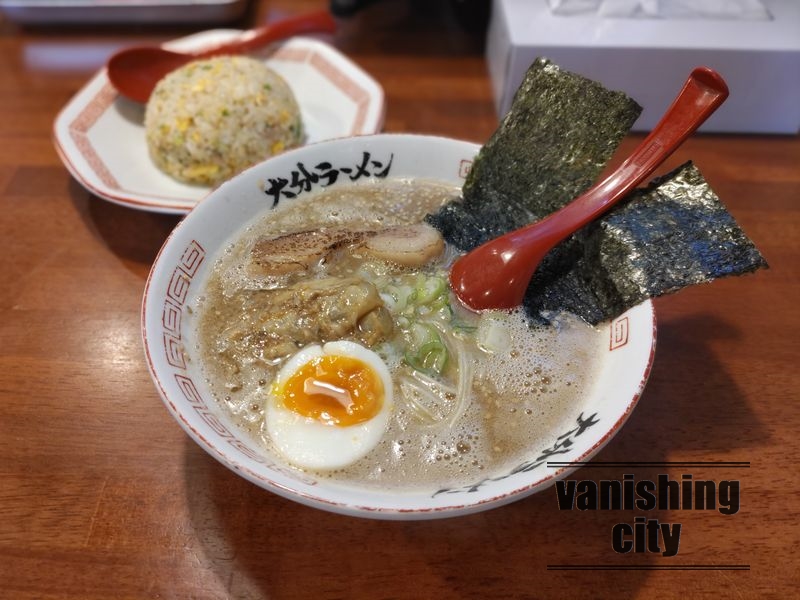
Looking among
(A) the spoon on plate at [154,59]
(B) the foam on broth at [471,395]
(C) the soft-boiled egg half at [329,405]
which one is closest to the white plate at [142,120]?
(A) the spoon on plate at [154,59]

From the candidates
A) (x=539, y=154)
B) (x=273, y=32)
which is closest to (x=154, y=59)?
(x=273, y=32)

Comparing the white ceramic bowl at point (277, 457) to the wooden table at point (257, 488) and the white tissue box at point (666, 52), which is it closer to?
the wooden table at point (257, 488)

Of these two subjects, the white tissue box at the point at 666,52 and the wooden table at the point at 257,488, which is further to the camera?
the white tissue box at the point at 666,52

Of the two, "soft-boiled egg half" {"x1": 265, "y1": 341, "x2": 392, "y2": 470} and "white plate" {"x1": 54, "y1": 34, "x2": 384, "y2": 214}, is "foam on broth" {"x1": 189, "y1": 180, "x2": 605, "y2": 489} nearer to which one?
"soft-boiled egg half" {"x1": 265, "y1": 341, "x2": 392, "y2": 470}

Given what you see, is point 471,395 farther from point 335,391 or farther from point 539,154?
point 539,154

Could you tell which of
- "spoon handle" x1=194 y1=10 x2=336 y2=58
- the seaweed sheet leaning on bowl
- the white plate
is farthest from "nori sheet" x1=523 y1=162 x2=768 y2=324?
"spoon handle" x1=194 y1=10 x2=336 y2=58

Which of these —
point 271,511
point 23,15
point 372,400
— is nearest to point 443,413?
point 372,400
